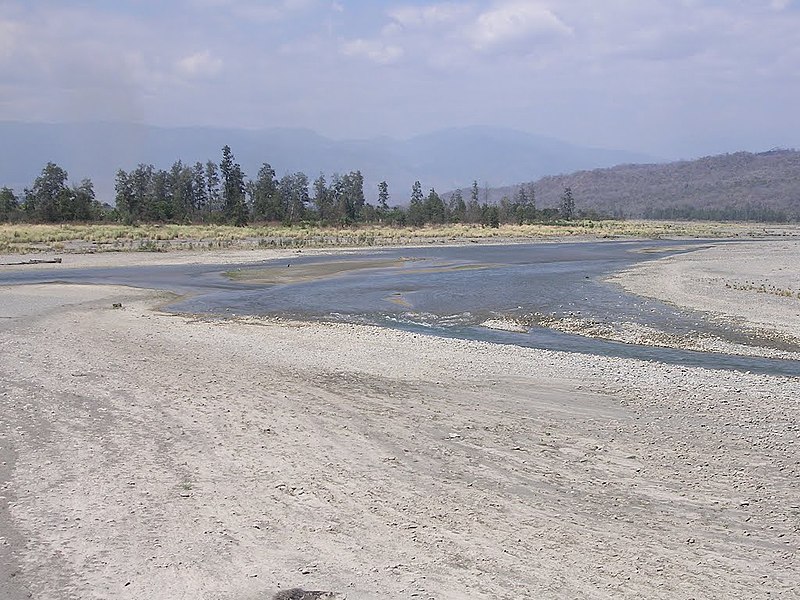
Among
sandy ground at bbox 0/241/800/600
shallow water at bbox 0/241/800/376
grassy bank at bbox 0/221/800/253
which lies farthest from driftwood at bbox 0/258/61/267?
sandy ground at bbox 0/241/800/600

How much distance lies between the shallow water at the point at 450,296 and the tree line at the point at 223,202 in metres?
51.4

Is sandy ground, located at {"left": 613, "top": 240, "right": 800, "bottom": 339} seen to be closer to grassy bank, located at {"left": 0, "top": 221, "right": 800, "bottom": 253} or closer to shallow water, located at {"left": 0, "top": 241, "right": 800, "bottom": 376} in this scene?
shallow water, located at {"left": 0, "top": 241, "right": 800, "bottom": 376}

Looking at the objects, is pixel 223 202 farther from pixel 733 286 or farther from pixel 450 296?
pixel 733 286

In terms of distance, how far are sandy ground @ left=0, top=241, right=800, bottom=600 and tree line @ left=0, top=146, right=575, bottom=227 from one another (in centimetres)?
8229

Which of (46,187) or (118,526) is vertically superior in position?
(46,187)

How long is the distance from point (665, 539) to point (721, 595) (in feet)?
3.46

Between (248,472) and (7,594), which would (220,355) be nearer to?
(248,472)

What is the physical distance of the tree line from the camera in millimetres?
92625

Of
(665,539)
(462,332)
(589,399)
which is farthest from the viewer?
(462,332)

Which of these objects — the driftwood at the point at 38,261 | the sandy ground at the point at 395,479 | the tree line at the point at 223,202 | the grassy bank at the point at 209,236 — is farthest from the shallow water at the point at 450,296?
the tree line at the point at 223,202

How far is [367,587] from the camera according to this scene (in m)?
5.82

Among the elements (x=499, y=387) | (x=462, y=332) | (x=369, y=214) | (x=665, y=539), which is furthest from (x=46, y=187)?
(x=665, y=539)

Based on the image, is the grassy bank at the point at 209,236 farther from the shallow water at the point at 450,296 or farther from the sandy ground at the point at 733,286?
the sandy ground at the point at 733,286

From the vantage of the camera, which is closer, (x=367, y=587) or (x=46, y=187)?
(x=367, y=587)
